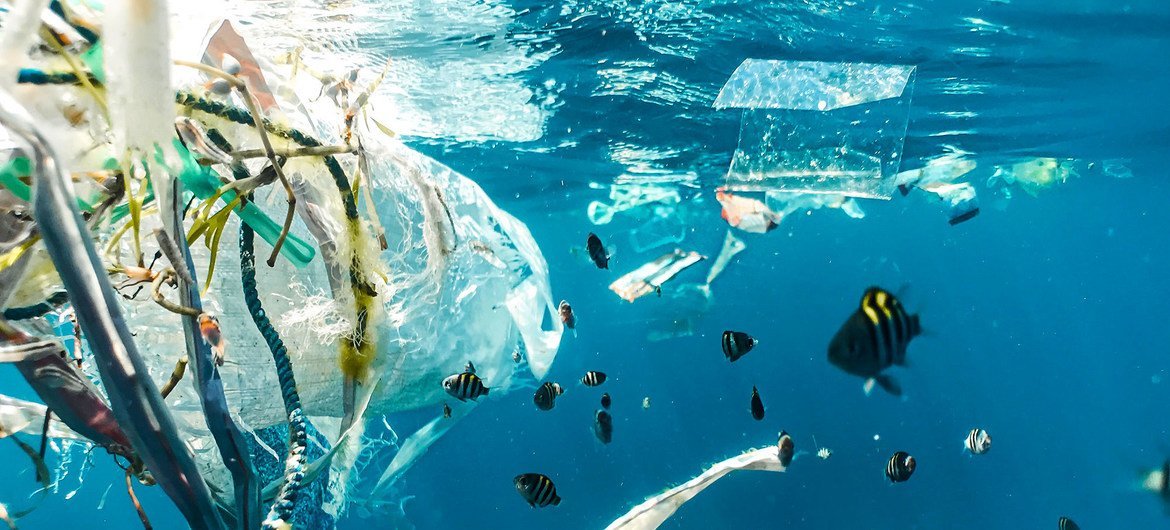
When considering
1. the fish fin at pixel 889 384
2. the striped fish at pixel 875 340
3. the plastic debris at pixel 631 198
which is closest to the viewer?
the fish fin at pixel 889 384

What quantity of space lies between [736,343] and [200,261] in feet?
19.7

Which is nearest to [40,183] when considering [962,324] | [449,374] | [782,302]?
[449,374]

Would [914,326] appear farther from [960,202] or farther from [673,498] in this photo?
[960,202]

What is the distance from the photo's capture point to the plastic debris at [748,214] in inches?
419

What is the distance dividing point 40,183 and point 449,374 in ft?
8.41

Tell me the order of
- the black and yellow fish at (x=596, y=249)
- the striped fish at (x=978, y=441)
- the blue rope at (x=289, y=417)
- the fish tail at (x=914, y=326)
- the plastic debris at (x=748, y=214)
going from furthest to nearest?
the plastic debris at (x=748, y=214) < the striped fish at (x=978, y=441) < the black and yellow fish at (x=596, y=249) < the fish tail at (x=914, y=326) < the blue rope at (x=289, y=417)

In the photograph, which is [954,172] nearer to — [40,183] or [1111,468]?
[40,183]

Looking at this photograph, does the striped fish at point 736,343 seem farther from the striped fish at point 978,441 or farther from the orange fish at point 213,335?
the orange fish at point 213,335

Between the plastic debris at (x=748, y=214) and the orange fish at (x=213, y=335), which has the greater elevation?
the orange fish at (x=213, y=335)

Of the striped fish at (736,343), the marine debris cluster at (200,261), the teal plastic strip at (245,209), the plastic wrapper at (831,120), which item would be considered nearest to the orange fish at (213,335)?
the marine debris cluster at (200,261)

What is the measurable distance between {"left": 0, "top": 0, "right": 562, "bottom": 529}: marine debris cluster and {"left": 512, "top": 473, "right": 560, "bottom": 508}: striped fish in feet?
12.1

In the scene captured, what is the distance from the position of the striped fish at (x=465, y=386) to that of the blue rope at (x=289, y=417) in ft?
5.55

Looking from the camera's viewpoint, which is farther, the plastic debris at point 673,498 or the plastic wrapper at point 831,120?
the plastic wrapper at point 831,120

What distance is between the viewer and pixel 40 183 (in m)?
1.04
